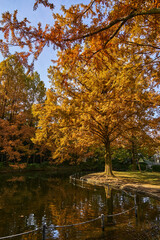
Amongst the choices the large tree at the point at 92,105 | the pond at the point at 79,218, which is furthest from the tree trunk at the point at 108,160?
the pond at the point at 79,218

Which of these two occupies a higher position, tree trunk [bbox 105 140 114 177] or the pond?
tree trunk [bbox 105 140 114 177]

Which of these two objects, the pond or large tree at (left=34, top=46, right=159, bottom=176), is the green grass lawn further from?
the pond

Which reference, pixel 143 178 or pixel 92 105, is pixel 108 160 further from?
pixel 92 105

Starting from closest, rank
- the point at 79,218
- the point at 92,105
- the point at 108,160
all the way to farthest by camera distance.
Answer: the point at 79,218 → the point at 92,105 → the point at 108,160

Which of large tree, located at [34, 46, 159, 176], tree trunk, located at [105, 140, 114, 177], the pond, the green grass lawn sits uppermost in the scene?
large tree, located at [34, 46, 159, 176]

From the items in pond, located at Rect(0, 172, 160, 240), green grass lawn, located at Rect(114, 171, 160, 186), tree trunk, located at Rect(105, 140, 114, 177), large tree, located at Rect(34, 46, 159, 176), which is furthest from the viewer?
tree trunk, located at Rect(105, 140, 114, 177)

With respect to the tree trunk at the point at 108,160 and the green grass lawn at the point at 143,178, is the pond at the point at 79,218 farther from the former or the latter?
the tree trunk at the point at 108,160

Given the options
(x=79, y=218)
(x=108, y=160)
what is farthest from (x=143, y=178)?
(x=79, y=218)

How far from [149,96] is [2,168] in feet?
71.5

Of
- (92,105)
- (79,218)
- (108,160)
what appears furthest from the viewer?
(108,160)

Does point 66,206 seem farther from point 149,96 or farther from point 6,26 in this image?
point 149,96

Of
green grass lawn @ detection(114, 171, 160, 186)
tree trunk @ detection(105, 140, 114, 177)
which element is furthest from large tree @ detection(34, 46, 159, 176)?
green grass lawn @ detection(114, 171, 160, 186)

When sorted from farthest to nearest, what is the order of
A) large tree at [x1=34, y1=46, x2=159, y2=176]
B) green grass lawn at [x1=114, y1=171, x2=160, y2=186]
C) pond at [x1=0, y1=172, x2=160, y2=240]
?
1. green grass lawn at [x1=114, y1=171, x2=160, y2=186]
2. large tree at [x1=34, y1=46, x2=159, y2=176]
3. pond at [x1=0, y1=172, x2=160, y2=240]

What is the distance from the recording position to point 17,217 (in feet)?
21.3
